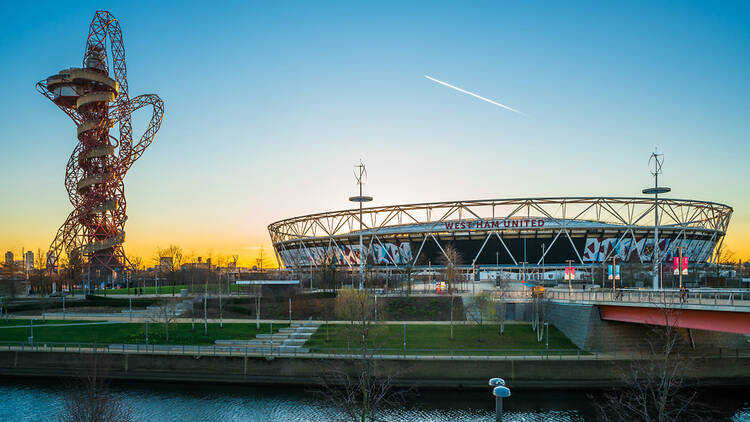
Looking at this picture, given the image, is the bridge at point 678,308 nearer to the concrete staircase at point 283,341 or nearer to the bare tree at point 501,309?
the bare tree at point 501,309

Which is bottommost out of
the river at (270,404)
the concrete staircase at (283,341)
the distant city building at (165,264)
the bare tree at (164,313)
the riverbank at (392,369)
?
the river at (270,404)

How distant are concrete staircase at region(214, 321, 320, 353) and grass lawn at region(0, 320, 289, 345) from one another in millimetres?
1026

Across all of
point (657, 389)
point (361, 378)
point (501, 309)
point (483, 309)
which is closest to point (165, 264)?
point (483, 309)

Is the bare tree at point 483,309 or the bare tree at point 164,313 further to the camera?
the bare tree at point 164,313

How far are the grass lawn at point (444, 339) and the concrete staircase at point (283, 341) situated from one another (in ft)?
2.67

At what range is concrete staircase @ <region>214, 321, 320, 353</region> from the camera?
38.8 m

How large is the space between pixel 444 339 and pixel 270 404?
1505 cm

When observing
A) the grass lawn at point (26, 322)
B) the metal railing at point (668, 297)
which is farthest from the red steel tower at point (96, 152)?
the metal railing at point (668, 297)

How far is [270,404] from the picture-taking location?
104ft

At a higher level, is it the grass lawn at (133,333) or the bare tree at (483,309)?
the bare tree at (483,309)

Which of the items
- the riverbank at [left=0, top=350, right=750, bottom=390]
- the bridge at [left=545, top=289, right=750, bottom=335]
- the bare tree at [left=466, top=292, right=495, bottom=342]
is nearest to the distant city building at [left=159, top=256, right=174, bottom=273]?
the riverbank at [left=0, top=350, right=750, bottom=390]

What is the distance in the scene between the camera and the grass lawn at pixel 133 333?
139 ft

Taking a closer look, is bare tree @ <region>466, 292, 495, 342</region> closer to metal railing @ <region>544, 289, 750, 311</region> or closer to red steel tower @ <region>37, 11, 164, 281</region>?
metal railing @ <region>544, 289, 750, 311</region>

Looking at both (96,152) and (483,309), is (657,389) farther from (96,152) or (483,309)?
(96,152)
